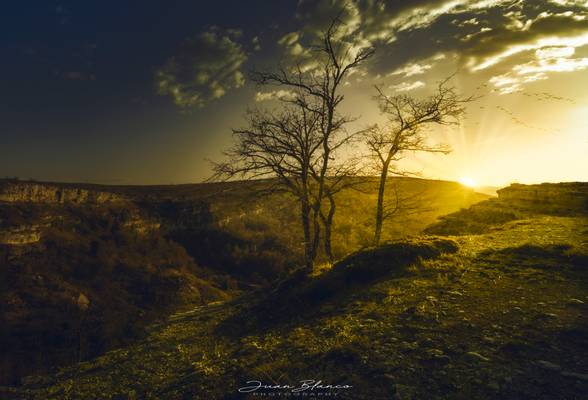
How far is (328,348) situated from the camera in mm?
5941

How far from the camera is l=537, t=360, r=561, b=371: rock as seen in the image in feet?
14.1

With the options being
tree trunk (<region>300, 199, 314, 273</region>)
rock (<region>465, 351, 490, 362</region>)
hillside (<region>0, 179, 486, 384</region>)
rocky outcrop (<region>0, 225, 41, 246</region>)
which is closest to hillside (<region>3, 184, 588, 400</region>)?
rock (<region>465, 351, 490, 362</region>)

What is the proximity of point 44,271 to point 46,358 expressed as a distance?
75.0 feet

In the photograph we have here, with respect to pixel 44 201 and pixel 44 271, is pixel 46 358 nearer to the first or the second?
pixel 44 271

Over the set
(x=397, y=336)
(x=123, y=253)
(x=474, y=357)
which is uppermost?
(x=474, y=357)

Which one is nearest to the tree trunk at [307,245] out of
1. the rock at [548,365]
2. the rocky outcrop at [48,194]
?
the rock at [548,365]

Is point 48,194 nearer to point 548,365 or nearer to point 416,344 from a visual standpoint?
point 416,344

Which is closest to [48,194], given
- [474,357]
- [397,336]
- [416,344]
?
[397,336]

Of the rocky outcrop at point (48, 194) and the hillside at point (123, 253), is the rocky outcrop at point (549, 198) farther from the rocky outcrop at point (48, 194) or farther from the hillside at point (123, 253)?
the rocky outcrop at point (48, 194)

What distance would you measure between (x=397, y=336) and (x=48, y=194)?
66.6 meters

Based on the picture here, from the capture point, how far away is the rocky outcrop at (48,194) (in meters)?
49.8

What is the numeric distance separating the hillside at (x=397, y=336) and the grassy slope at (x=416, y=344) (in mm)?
27

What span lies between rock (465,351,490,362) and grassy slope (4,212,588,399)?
13 mm

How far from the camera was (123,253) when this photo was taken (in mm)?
51438
